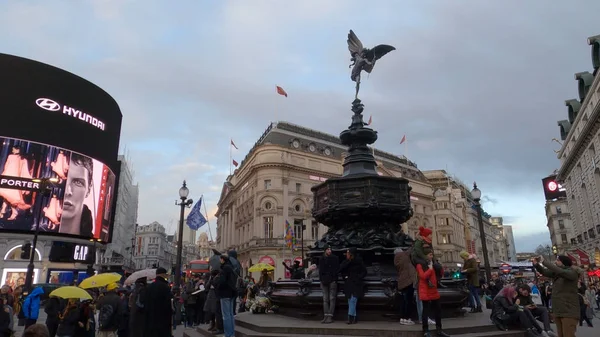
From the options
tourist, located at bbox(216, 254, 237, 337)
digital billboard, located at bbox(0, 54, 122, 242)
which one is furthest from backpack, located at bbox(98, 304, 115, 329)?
digital billboard, located at bbox(0, 54, 122, 242)

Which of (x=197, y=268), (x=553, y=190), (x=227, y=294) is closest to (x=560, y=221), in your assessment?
(x=553, y=190)

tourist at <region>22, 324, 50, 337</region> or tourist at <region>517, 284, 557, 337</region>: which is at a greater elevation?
tourist at <region>22, 324, 50, 337</region>

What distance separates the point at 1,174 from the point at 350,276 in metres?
39.6

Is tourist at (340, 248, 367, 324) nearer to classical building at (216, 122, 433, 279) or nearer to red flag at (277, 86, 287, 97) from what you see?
classical building at (216, 122, 433, 279)

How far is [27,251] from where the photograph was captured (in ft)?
60.5

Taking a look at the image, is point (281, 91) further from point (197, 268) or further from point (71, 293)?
point (71, 293)

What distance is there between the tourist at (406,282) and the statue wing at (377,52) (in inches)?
275

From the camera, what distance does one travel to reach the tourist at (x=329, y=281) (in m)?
7.97

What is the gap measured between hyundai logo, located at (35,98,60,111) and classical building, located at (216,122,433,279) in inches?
944

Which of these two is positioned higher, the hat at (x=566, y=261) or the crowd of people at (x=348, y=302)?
the hat at (x=566, y=261)

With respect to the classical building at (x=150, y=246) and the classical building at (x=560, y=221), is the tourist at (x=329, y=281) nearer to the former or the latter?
the classical building at (x=560, y=221)

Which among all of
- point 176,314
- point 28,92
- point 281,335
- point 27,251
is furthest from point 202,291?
point 28,92

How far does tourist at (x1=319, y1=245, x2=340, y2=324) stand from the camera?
7.97 meters

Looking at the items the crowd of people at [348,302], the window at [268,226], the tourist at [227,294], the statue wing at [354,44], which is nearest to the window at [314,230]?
the window at [268,226]
